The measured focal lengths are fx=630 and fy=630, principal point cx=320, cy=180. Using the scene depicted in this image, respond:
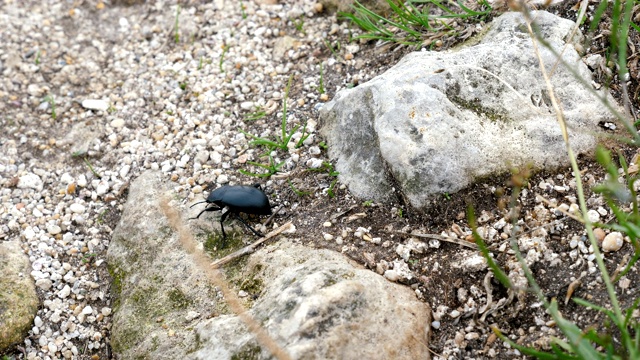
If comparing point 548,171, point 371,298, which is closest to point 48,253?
point 371,298

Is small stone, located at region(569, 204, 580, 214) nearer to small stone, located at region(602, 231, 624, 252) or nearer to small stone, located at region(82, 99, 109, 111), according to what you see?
small stone, located at region(602, 231, 624, 252)

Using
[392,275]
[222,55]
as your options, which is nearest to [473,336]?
[392,275]

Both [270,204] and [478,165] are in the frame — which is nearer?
[478,165]

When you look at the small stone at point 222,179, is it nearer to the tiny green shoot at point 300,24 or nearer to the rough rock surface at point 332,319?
the rough rock surface at point 332,319

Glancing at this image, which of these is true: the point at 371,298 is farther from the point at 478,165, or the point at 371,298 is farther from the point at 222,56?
the point at 222,56

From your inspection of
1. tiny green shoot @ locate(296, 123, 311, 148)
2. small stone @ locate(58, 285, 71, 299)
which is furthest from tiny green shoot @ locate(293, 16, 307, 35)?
small stone @ locate(58, 285, 71, 299)

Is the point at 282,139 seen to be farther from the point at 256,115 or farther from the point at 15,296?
the point at 15,296
